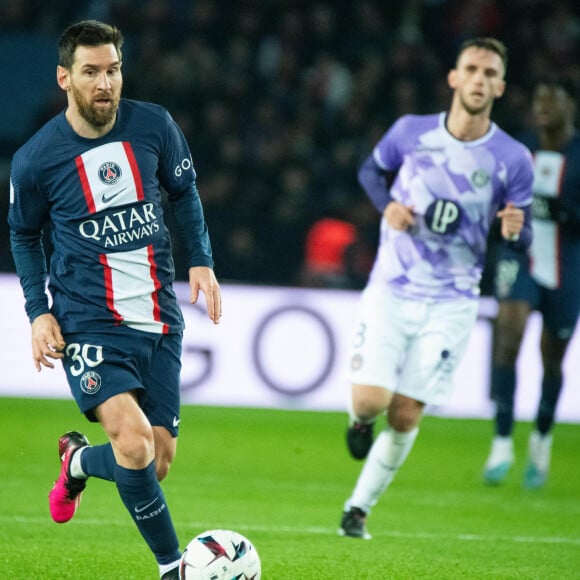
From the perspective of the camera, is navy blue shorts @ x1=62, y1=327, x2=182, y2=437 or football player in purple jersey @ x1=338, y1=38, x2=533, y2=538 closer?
navy blue shorts @ x1=62, y1=327, x2=182, y2=437

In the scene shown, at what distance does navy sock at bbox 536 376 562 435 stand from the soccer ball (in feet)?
13.2

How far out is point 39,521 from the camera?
607 cm

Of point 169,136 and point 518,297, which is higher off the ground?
point 169,136

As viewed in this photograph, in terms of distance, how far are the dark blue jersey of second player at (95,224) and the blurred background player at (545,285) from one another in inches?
149

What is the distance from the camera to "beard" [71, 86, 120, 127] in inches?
177

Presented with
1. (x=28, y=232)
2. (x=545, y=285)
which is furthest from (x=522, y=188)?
(x=28, y=232)

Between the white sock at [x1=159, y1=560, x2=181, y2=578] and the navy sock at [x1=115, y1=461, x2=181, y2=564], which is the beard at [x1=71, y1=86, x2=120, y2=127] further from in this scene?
the white sock at [x1=159, y1=560, x2=181, y2=578]

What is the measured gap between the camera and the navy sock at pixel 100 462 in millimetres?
4629

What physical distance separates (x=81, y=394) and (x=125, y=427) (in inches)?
8.8

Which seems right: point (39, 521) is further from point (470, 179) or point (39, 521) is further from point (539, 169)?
point (539, 169)

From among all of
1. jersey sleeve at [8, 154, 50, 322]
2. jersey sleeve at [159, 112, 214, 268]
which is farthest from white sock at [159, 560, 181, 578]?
jersey sleeve at [159, 112, 214, 268]

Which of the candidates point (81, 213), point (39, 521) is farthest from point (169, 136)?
point (39, 521)

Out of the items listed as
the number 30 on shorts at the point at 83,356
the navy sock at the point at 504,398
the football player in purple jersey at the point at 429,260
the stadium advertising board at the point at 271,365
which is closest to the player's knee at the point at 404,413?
the football player in purple jersey at the point at 429,260

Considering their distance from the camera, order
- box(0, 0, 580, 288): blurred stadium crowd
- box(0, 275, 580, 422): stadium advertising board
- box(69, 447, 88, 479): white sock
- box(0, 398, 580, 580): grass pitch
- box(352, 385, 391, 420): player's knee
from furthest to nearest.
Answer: box(0, 0, 580, 288): blurred stadium crowd, box(0, 275, 580, 422): stadium advertising board, box(352, 385, 391, 420): player's knee, box(0, 398, 580, 580): grass pitch, box(69, 447, 88, 479): white sock
